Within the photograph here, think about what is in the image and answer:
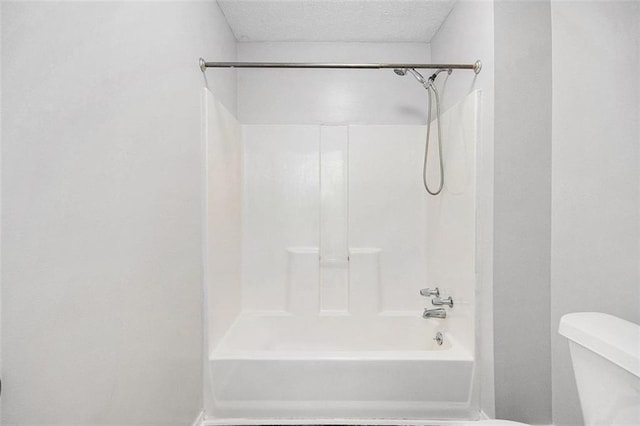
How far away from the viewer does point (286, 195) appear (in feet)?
8.57

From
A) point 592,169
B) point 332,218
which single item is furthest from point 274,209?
point 592,169

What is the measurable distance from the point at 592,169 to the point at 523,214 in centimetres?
33

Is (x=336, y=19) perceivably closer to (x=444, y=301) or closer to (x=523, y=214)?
(x=523, y=214)

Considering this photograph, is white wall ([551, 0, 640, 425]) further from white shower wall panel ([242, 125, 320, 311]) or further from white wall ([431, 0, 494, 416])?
white shower wall panel ([242, 125, 320, 311])

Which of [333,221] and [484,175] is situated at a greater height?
[484,175]

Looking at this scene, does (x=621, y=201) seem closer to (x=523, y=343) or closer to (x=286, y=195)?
(x=523, y=343)

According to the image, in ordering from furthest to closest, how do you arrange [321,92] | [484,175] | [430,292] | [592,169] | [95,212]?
[321,92] → [430,292] → [484,175] → [592,169] → [95,212]

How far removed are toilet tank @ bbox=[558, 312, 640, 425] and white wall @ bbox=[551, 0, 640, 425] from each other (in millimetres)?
440

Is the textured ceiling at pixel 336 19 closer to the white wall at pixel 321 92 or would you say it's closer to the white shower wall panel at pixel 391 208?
the white wall at pixel 321 92

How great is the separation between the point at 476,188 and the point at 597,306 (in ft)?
2.33

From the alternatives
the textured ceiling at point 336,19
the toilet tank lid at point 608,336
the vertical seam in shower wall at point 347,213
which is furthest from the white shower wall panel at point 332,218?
the toilet tank lid at point 608,336

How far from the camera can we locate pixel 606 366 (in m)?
1.03

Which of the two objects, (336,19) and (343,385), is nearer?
(343,385)

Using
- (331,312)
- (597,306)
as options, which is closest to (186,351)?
(331,312)
